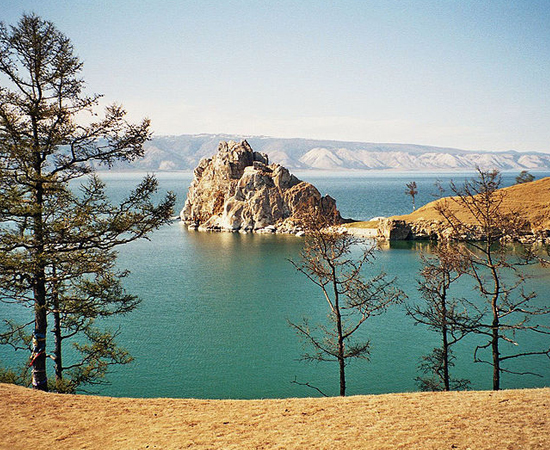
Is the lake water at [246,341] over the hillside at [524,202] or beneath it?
beneath

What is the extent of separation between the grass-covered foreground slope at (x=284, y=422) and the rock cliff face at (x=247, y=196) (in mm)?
69095

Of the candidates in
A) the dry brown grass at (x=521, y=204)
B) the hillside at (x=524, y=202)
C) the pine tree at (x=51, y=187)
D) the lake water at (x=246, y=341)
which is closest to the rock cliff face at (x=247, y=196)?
the dry brown grass at (x=521, y=204)

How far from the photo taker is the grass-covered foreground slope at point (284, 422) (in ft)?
32.9

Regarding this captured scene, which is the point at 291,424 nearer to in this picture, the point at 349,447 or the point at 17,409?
the point at 349,447

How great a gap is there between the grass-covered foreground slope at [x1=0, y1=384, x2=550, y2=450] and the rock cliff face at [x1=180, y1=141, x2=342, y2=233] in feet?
227

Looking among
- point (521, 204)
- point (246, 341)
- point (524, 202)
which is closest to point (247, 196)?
point (521, 204)

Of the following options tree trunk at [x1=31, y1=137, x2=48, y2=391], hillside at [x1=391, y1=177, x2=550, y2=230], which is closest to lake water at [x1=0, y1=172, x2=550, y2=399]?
tree trunk at [x1=31, y1=137, x2=48, y2=391]

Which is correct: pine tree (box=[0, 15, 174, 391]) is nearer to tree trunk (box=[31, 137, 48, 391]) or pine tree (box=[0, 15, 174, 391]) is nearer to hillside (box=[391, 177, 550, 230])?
tree trunk (box=[31, 137, 48, 391])

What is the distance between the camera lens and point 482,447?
9.41 meters

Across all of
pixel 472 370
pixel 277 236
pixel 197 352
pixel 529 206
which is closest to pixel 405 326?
pixel 472 370

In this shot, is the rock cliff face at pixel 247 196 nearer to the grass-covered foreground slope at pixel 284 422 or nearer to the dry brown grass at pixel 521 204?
the dry brown grass at pixel 521 204

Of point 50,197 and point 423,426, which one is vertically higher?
point 50,197

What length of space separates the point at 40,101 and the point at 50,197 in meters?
3.45

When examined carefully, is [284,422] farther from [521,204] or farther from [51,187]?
[521,204]
